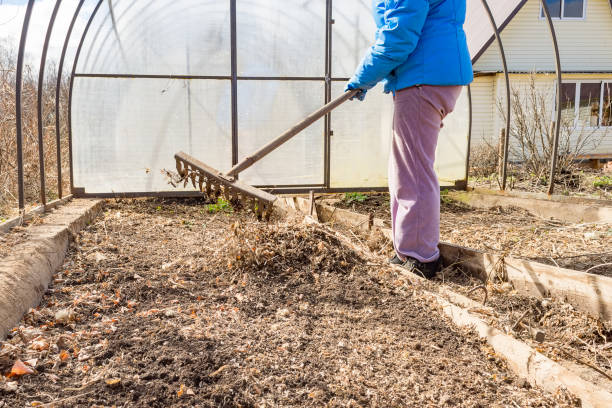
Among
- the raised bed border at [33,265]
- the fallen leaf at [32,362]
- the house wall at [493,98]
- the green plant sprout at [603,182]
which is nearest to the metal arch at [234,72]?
the raised bed border at [33,265]

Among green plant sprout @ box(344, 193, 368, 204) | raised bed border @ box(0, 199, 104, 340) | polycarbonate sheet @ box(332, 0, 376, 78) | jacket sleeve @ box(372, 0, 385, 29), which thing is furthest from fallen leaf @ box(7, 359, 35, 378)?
polycarbonate sheet @ box(332, 0, 376, 78)

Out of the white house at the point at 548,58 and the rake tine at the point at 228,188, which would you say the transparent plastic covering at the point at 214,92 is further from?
the white house at the point at 548,58

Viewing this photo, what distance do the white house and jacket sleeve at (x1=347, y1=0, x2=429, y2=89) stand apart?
37.8 ft

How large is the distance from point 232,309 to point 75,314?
0.75 m

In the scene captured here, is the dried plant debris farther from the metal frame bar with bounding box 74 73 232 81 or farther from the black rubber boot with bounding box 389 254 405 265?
the metal frame bar with bounding box 74 73 232 81

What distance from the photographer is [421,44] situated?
10.3 feet

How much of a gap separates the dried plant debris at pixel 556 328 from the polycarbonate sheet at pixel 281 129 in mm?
4026

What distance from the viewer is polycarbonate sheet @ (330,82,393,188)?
265 inches

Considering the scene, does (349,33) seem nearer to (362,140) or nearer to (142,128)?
(362,140)

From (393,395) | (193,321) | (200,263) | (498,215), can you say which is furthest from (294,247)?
(498,215)

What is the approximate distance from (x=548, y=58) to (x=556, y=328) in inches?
584

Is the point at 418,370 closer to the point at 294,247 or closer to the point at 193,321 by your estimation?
the point at 193,321

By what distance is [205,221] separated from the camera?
523 centimetres

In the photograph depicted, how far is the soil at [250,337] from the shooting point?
1767 mm
